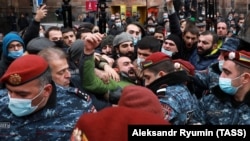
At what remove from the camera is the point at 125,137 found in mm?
1945

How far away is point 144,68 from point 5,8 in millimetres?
26310

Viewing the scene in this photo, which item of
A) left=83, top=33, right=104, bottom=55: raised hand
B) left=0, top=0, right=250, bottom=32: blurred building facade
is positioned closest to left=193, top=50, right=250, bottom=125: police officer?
left=83, top=33, right=104, bottom=55: raised hand

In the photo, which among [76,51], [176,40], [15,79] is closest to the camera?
[15,79]

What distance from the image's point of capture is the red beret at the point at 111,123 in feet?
6.32

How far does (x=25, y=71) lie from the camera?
3109mm

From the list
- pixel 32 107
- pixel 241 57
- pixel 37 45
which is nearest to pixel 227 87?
pixel 241 57

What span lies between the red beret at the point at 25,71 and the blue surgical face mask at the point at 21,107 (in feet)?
0.39

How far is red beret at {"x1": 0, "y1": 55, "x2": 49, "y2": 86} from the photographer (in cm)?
310

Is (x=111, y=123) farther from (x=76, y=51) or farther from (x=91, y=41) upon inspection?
(x=76, y=51)

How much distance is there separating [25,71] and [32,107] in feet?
0.84

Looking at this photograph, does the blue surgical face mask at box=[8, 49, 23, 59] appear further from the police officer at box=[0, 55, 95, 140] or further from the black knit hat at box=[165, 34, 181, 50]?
the police officer at box=[0, 55, 95, 140]

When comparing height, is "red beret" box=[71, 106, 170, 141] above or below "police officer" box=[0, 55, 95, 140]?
above

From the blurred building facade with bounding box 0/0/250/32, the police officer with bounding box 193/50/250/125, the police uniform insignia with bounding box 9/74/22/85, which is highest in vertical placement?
the police uniform insignia with bounding box 9/74/22/85

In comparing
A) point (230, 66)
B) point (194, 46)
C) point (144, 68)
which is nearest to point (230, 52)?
point (230, 66)
